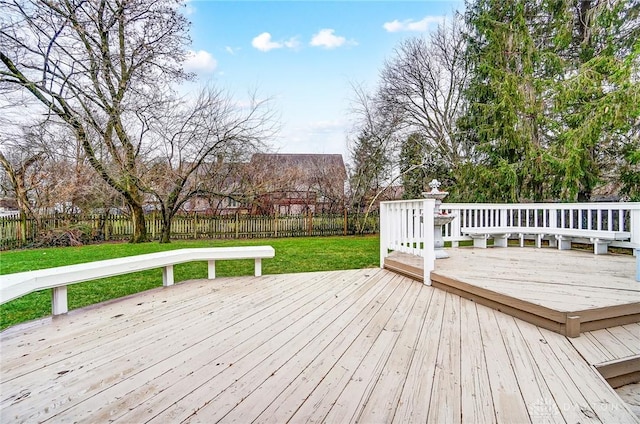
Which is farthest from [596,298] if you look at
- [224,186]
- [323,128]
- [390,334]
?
[323,128]

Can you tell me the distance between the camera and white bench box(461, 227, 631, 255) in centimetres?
471

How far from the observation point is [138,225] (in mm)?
9703

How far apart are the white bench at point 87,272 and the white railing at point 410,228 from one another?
70.0 inches

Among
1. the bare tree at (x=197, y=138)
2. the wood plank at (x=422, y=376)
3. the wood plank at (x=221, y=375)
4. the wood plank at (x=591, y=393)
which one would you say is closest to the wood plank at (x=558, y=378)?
the wood plank at (x=591, y=393)

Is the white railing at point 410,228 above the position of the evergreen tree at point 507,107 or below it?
below

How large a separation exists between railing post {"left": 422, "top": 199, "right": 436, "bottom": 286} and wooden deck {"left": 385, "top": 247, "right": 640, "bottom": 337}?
88 millimetres

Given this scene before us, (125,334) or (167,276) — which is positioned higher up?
(167,276)

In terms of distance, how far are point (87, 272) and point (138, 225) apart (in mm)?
7664

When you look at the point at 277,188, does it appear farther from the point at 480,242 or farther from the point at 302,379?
the point at 302,379

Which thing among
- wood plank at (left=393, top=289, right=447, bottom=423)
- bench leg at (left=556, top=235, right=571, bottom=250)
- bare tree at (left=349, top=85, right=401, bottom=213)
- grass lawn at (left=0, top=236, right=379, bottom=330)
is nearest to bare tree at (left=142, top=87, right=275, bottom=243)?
grass lawn at (left=0, top=236, right=379, bottom=330)

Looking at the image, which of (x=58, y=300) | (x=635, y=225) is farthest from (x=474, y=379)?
(x=635, y=225)

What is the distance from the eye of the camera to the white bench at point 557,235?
15.5 ft

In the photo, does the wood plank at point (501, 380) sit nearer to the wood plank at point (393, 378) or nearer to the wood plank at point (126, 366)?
the wood plank at point (393, 378)

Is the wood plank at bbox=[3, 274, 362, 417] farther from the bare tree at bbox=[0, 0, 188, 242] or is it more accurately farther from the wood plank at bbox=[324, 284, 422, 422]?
the bare tree at bbox=[0, 0, 188, 242]
